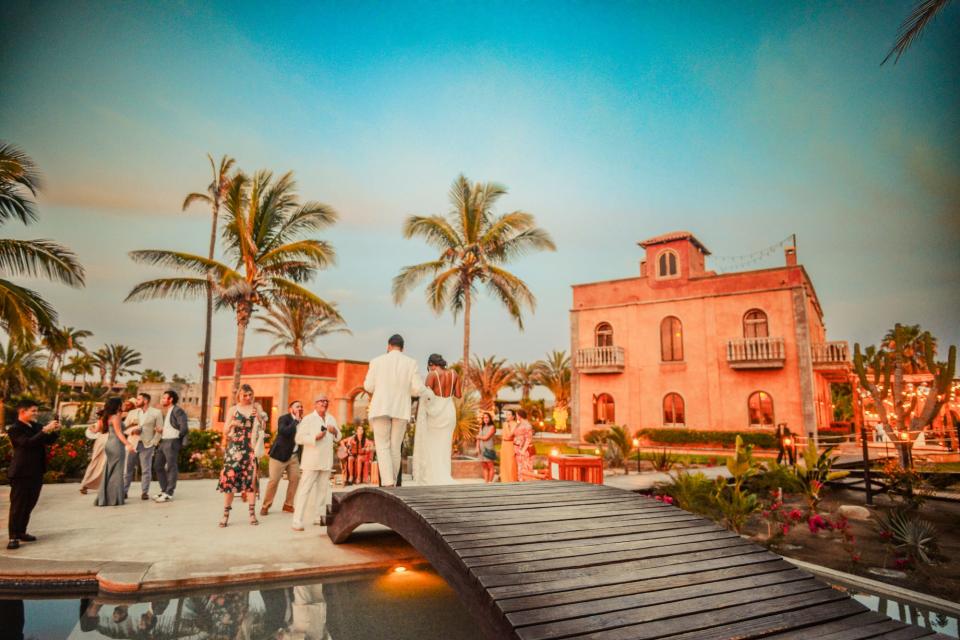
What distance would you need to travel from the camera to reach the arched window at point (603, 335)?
28.9m

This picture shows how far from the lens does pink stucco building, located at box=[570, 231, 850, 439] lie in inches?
940

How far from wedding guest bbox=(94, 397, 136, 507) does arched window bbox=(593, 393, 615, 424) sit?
76.8ft

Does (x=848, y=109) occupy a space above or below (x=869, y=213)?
above

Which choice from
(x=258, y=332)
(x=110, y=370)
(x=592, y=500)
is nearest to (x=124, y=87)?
(x=258, y=332)

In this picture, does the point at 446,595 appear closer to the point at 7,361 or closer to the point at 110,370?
the point at 7,361

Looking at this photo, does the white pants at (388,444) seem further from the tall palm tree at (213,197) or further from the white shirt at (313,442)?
the tall palm tree at (213,197)

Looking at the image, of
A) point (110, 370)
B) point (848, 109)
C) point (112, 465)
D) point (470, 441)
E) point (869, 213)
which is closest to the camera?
point (112, 465)

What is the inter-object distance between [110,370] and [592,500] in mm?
72382

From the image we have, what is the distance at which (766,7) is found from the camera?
88.6 ft

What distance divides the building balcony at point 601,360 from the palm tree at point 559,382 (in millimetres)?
16678

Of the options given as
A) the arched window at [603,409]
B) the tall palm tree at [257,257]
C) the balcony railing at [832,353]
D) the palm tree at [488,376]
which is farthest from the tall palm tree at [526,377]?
the tall palm tree at [257,257]

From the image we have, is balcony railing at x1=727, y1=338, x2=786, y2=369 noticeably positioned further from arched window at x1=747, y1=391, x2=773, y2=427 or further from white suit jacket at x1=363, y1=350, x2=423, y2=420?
white suit jacket at x1=363, y1=350, x2=423, y2=420

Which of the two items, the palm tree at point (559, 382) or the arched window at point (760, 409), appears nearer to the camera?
the arched window at point (760, 409)

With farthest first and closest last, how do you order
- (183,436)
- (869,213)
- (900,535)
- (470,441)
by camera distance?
(869,213), (470,441), (183,436), (900,535)
